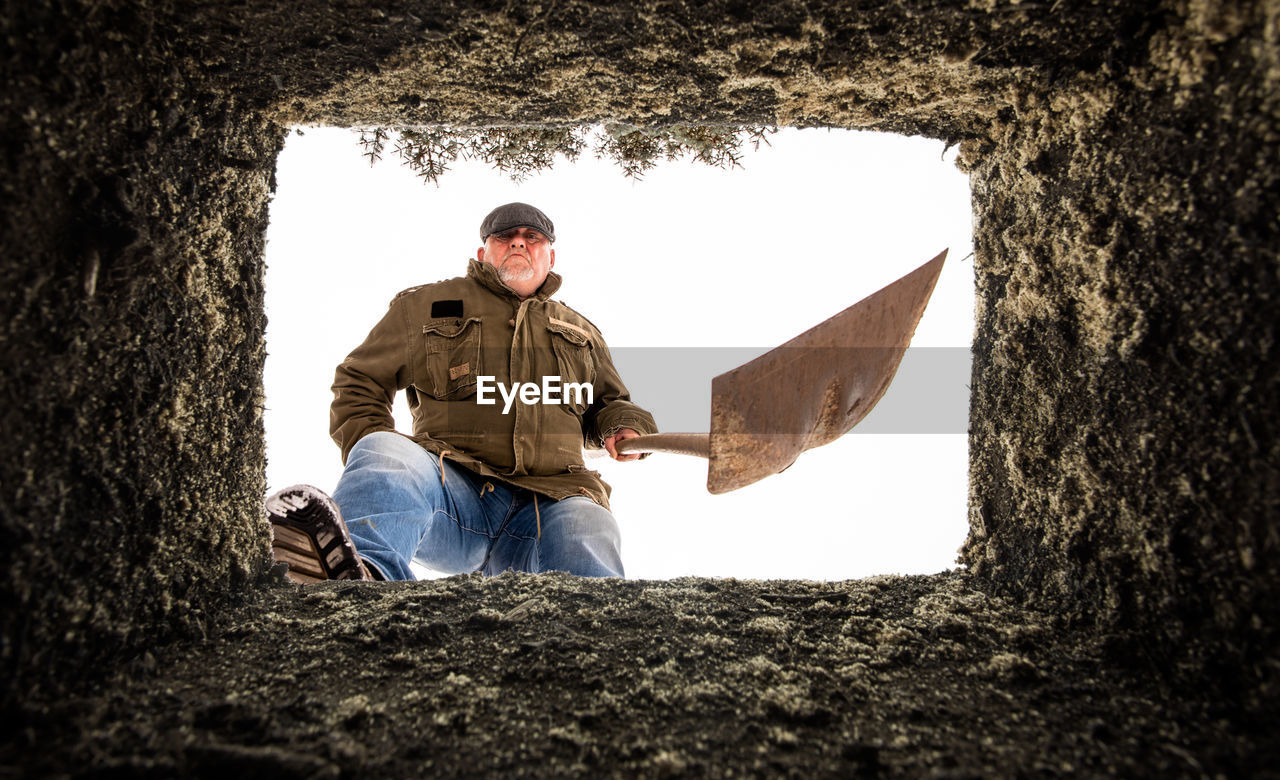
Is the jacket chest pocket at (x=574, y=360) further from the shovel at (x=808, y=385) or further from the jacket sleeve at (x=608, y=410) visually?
the shovel at (x=808, y=385)

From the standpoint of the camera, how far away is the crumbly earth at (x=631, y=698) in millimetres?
603

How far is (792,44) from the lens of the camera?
2.89 ft

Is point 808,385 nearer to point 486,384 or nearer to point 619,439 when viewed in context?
point 619,439

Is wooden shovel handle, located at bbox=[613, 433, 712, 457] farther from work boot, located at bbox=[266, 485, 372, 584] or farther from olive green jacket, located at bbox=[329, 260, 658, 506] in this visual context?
work boot, located at bbox=[266, 485, 372, 584]

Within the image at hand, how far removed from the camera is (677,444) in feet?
5.15

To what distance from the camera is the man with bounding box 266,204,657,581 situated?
Answer: 180 cm

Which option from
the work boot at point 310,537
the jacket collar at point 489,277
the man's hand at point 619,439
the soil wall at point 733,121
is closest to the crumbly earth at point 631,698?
the soil wall at point 733,121

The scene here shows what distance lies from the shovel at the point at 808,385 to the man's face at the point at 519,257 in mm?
1326

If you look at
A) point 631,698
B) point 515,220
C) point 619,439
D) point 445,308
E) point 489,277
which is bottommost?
point 631,698

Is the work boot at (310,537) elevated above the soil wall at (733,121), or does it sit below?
below

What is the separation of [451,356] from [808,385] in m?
1.33

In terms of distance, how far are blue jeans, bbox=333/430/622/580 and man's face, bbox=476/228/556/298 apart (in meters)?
0.76

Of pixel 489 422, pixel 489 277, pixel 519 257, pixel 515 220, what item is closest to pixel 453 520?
pixel 489 422

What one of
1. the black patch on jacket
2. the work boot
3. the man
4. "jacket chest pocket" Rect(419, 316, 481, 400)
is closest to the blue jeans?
the man
